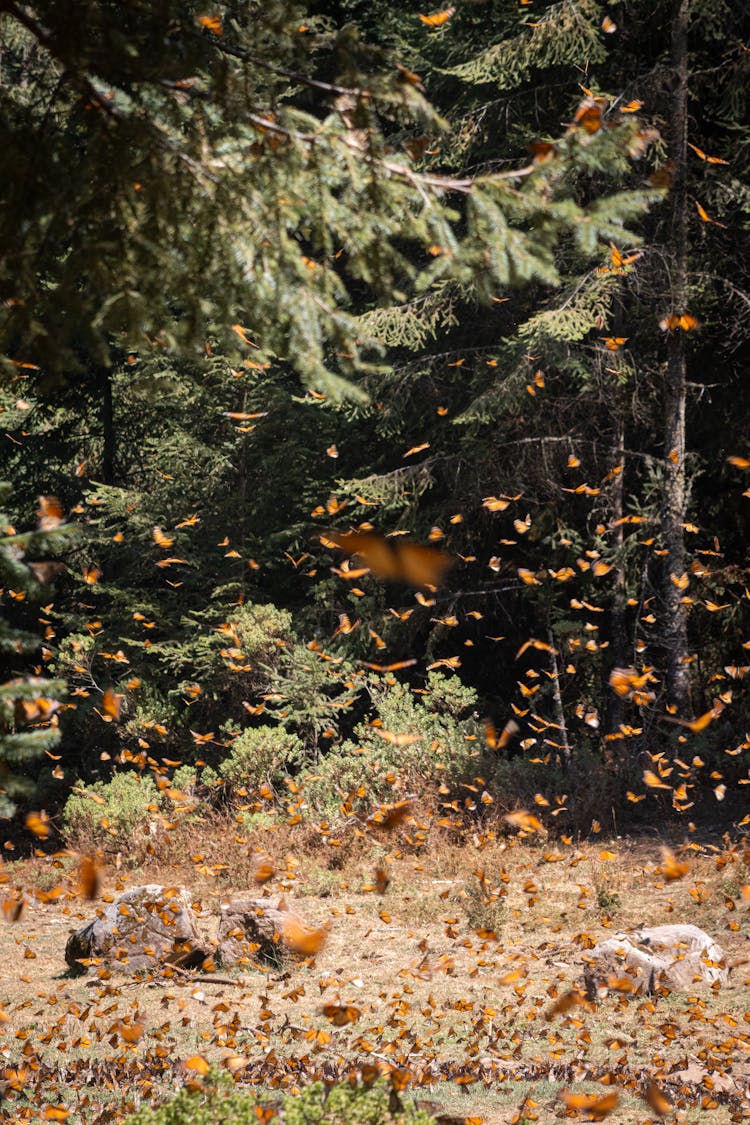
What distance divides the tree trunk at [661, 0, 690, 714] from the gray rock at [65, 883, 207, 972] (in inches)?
251

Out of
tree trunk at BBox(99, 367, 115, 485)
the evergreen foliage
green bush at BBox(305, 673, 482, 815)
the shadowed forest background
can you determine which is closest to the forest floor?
the shadowed forest background

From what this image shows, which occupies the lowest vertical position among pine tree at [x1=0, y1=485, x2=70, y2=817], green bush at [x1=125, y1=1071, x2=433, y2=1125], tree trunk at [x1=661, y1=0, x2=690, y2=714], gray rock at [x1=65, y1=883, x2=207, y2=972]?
gray rock at [x1=65, y1=883, x2=207, y2=972]

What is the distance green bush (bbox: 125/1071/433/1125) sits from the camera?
12.0ft

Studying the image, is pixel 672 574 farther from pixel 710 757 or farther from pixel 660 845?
pixel 660 845

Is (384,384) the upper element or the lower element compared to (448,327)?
lower

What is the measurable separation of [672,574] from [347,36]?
9420mm

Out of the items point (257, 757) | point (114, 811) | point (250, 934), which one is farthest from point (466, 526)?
point (250, 934)

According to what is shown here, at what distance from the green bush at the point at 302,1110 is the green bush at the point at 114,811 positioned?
9.05m

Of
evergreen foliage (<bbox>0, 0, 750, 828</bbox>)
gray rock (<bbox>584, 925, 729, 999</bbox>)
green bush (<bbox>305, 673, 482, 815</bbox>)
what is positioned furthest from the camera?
green bush (<bbox>305, 673, 482, 815</bbox>)

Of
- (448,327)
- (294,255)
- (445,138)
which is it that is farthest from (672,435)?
(294,255)

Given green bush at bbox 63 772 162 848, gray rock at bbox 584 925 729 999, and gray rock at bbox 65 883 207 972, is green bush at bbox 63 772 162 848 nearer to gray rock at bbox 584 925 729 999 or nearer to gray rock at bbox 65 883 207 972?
gray rock at bbox 65 883 207 972

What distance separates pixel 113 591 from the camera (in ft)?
48.0

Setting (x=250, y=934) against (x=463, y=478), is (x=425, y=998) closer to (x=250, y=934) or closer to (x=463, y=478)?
(x=250, y=934)

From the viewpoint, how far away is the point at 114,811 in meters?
12.9
